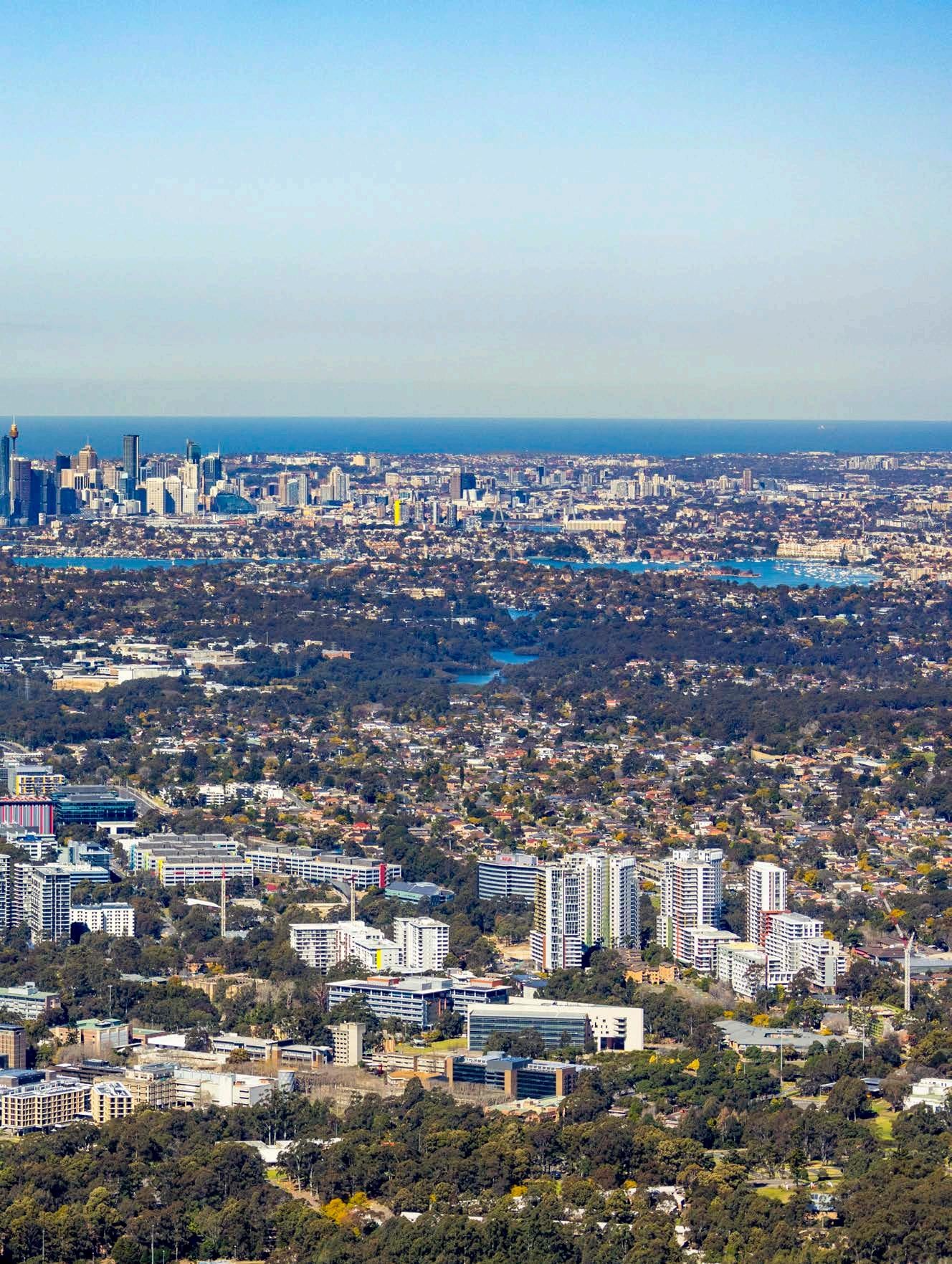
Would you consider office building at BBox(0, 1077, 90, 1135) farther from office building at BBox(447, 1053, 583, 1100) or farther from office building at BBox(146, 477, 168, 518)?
office building at BBox(146, 477, 168, 518)

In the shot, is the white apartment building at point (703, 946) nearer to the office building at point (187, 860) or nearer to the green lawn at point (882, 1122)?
the green lawn at point (882, 1122)

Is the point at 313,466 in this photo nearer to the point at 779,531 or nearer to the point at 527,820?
the point at 779,531

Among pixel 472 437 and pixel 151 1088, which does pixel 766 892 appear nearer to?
pixel 151 1088

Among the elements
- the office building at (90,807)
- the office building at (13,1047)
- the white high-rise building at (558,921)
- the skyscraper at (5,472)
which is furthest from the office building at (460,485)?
the office building at (13,1047)

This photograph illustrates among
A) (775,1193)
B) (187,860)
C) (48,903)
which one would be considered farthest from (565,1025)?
(187,860)


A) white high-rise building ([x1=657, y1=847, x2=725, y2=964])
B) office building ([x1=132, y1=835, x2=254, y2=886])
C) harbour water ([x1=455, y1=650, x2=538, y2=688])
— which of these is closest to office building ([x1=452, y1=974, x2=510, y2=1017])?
white high-rise building ([x1=657, y1=847, x2=725, y2=964])

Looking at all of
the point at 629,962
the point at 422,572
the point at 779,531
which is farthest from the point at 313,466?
the point at 629,962
